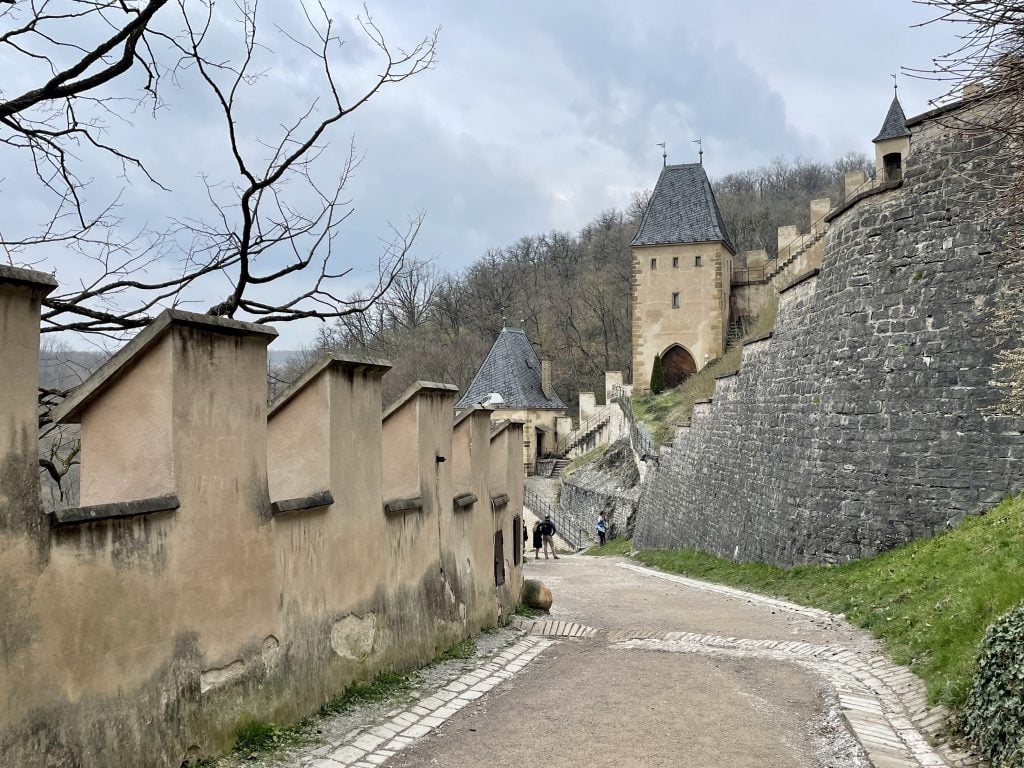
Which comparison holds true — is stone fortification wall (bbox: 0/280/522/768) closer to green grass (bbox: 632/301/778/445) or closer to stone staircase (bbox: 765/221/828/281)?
green grass (bbox: 632/301/778/445)

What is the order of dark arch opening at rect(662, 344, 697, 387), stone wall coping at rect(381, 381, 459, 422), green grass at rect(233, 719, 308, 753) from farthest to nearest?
dark arch opening at rect(662, 344, 697, 387), stone wall coping at rect(381, 381, 459, 422), green grass at rect(233, 719, 308, 753)

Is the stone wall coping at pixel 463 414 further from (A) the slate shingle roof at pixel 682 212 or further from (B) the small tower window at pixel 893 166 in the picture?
(A) the slate shingle roof at pixel 682 212

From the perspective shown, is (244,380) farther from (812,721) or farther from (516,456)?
(516,456)

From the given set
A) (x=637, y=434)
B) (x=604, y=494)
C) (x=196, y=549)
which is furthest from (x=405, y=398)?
(x=637, y=434)

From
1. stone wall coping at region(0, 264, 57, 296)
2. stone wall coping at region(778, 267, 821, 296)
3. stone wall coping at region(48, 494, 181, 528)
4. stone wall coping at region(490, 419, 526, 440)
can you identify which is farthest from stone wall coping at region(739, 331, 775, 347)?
stone wall coping at region(0, 264, 57, 296)

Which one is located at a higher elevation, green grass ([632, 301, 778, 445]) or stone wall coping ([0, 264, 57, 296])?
green grass ([632, 301, 778, 445])

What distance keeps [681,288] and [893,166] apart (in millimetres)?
33995

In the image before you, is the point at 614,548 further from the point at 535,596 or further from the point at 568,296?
the point at 568,296

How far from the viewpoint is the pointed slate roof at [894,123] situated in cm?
3909

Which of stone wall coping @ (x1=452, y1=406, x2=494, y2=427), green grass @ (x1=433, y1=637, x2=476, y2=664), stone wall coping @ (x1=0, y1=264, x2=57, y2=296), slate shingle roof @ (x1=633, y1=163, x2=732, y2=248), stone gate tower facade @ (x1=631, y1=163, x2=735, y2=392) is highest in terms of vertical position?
slate shingle roof @ (x1=633, y1=163, x2=732, y2=248)

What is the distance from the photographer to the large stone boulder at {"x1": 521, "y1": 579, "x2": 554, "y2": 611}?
12031mm

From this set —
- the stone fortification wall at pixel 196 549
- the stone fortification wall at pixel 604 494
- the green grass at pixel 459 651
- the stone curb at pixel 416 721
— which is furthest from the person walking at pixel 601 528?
the stone fortification wall at pixel 196 549

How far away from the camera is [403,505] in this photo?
7746 mm

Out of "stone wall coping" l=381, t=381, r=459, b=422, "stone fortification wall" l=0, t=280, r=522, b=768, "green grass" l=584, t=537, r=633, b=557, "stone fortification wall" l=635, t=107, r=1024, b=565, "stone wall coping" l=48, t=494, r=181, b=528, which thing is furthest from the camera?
"green grass" l=584, t=537, r=633, b=557
